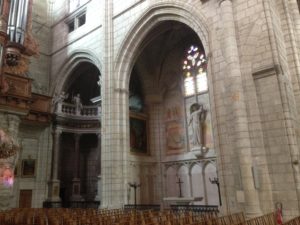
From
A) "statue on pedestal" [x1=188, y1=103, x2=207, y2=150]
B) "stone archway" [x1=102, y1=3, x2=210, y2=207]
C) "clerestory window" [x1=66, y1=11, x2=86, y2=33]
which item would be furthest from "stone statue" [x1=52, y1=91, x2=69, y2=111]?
"statue on pedestal" [x1=188, y1=103, x2=207, y2=150]

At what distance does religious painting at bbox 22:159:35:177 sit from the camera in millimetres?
14887

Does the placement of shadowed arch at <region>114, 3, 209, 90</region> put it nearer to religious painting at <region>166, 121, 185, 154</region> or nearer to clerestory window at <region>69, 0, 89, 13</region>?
religious painting at <region>166, 121, 185, 154</region>

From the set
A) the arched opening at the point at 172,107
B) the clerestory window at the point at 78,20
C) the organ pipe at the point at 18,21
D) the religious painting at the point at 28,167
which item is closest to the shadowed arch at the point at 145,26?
the arched opening at the point at 172,107

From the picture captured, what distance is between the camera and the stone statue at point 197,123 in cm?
1448

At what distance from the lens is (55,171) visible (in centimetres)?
1532

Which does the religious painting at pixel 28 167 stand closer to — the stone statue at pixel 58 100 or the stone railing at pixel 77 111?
the stone railing at pixel 77 111

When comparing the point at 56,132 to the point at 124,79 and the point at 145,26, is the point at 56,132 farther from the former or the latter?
the point at 145,26

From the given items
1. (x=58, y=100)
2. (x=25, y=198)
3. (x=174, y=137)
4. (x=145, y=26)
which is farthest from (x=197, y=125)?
(x=25, y=198)

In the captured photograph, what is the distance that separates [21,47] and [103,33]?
A: 387cm

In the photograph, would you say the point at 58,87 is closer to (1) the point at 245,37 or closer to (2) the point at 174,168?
(2) the point at 174,168

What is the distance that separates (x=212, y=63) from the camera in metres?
9.63

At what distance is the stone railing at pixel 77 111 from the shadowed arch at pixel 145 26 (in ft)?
12.2

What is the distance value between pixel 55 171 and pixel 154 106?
6.49 meters

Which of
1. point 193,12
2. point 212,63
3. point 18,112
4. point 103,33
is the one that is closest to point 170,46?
point 103,33
